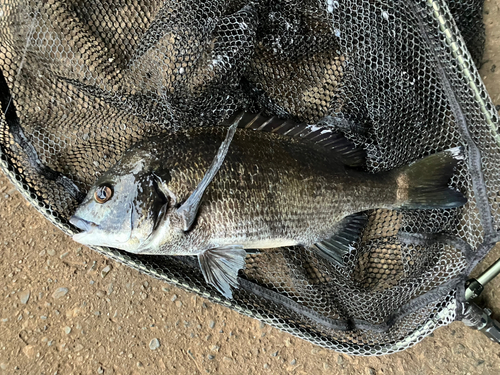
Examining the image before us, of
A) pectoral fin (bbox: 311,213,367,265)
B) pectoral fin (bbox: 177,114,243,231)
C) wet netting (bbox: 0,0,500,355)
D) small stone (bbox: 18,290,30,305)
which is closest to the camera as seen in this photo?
pectoral fin (bbox: 177,114,243,231)

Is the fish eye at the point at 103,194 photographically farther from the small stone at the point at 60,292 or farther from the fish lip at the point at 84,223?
the small stone at the point at 60,292

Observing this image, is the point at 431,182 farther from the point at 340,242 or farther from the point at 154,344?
the point at 154,344

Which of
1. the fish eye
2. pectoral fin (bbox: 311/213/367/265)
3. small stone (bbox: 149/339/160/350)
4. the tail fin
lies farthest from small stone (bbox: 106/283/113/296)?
the tail fin

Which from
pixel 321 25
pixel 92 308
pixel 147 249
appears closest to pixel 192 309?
pixel 92 308

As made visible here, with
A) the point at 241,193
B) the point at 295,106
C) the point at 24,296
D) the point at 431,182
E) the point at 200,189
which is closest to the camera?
the point at 200,189

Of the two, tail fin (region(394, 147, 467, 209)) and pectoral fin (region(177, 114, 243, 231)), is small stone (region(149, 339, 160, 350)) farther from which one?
tail fin (region(394, 147, 467, 209))

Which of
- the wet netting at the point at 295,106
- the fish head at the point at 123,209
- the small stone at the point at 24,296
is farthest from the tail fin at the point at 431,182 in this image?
the small stone at the point at 24,296

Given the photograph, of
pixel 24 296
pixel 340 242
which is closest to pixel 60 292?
pixel 24 296
